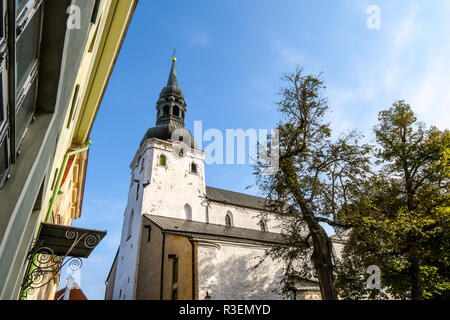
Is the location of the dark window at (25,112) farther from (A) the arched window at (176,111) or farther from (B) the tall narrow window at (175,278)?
(A) the arched window at (176,111)

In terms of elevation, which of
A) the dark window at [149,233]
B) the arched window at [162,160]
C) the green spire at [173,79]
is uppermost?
the green spire at [173,79]

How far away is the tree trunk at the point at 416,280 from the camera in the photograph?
985 cm

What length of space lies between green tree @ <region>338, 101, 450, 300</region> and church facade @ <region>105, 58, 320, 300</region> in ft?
13.2

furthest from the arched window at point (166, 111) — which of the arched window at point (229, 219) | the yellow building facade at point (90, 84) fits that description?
the yellow building facade at point (90, 84)

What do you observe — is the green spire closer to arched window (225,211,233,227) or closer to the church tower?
the church tower

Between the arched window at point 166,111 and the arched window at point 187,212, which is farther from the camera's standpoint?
the arched window at point 166,111

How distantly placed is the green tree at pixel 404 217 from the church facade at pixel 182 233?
4.02 meters

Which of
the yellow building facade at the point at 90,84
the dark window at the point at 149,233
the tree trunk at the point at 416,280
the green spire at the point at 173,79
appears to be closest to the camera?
the yellow building facade at the point at 90,84

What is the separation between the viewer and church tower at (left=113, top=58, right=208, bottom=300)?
71.9ft

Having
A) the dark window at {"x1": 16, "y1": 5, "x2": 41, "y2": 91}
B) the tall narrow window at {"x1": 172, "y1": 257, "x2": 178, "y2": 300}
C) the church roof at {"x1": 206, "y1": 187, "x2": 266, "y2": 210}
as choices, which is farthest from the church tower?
the dark window at {"x1": 16, "y1": 5, "x2": 41, "y2": 91}

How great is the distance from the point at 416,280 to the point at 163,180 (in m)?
18.9

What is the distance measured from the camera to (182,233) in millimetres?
17422
